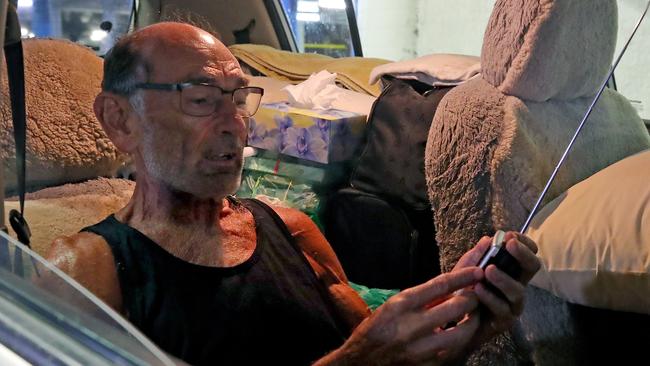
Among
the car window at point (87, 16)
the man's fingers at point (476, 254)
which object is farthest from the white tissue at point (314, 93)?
the man's fingers at point (476, 254)

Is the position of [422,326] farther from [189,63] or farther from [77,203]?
[77,203]

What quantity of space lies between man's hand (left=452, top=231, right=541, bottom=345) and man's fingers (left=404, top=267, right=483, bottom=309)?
0.7 inches

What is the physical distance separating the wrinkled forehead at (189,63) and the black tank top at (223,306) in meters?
0.22

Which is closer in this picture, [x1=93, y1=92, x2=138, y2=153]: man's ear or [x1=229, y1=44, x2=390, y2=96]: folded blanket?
[x1=93, y1=92, x2=138, y2=153]: man's ear

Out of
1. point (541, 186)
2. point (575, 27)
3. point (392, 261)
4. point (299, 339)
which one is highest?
point (575, 27)

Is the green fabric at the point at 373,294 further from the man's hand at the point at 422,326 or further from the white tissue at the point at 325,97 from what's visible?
the white tissue at the point at 325,97

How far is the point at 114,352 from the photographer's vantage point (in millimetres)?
460

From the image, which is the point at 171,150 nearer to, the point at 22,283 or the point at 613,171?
the point at 22,283

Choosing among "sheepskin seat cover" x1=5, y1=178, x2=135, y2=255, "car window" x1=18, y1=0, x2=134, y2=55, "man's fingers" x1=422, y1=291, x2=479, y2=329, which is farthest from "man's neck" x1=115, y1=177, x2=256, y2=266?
"car window" x1=18, y1=0, x2=134, y2=55

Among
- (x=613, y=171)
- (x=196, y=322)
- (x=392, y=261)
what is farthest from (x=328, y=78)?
(x=196, y=322)

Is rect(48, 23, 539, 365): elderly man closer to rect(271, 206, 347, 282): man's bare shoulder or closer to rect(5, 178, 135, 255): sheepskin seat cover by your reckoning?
rect(271, 206, 347, 282): man's bare shoulder

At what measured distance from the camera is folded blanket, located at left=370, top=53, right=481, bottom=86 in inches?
76.8

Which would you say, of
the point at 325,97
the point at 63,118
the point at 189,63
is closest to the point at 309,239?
the point at 189,63

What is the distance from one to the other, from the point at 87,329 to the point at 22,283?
0.27ft
